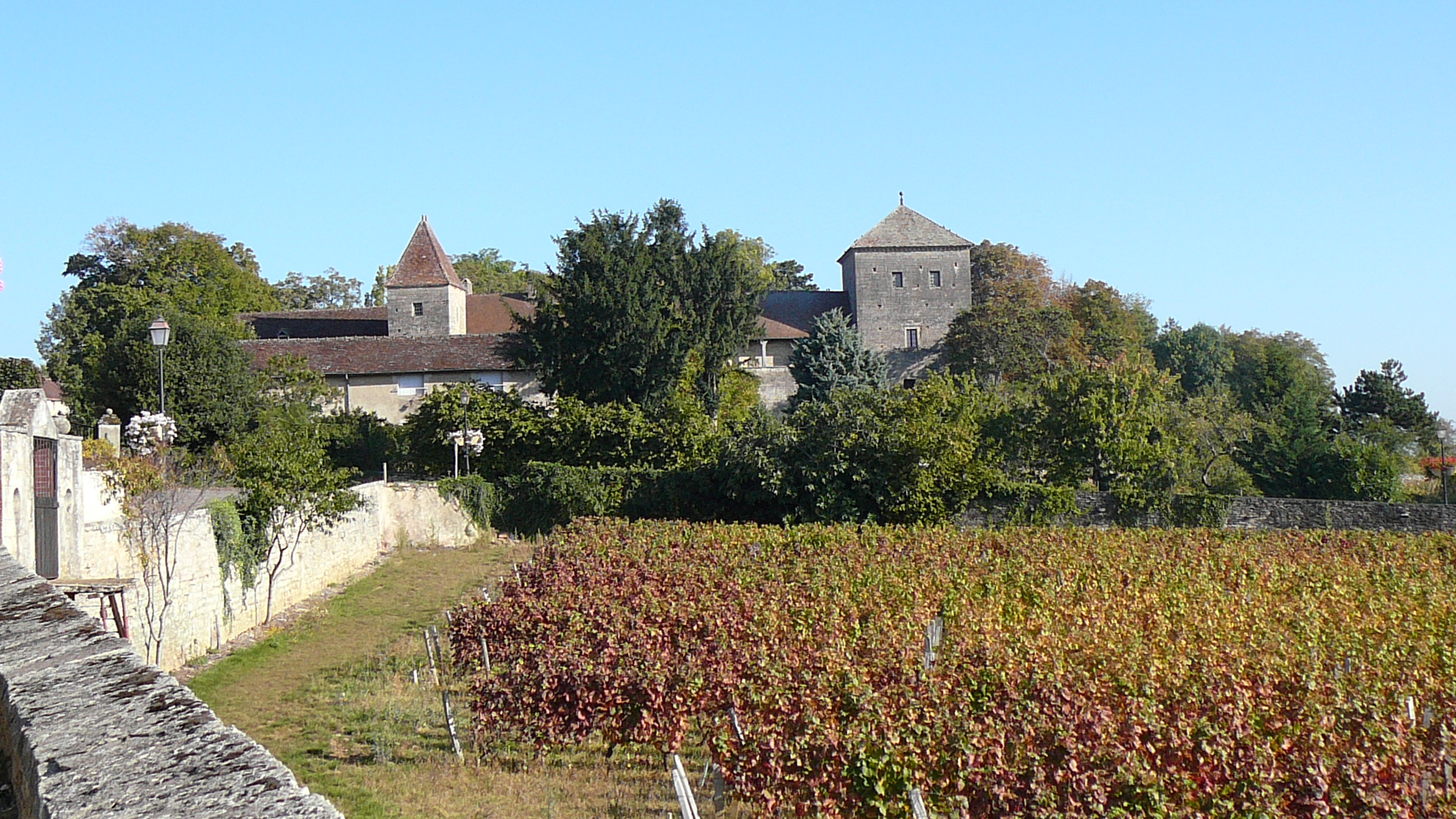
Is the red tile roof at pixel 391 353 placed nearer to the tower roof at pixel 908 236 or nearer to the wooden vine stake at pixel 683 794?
the tower roof at pixel 908 236

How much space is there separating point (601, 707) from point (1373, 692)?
539 centimetres

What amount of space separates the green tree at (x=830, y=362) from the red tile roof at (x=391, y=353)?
11563mm

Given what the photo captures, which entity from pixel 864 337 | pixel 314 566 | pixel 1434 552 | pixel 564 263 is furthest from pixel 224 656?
pixel 864 337

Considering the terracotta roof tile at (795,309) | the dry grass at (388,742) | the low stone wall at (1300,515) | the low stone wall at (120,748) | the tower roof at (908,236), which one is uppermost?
the tower roof at (908,236)

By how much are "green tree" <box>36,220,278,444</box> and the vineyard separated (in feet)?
78.7

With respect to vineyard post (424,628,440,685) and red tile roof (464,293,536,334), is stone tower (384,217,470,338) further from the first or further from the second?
vineyard post (424,628,440,685)

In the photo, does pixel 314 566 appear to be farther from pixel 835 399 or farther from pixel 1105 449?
pixel 1105 449

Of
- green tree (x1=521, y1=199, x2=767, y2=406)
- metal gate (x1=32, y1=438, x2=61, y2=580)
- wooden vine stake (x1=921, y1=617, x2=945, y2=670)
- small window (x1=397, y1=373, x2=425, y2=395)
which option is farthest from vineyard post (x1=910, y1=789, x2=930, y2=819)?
small window (x1=397, y1=373, x2=425, y2=395)

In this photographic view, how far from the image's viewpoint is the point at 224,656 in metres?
16.0

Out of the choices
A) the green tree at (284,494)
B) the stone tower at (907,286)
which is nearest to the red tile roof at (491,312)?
the stone tower at (907,286)

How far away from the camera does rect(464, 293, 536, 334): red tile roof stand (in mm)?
59531

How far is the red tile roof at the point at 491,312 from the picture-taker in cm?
5953

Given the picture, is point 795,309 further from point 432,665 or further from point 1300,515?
point 432,665

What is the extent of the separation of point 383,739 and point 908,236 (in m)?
51.4
